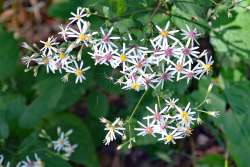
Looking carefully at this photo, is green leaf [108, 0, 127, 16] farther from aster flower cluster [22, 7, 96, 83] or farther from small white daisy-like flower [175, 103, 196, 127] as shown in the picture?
small white daisy-like flower [175, 103, 196, 127]

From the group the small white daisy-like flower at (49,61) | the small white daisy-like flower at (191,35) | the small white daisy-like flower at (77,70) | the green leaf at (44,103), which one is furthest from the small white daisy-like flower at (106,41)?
the green leaf at (44,103)

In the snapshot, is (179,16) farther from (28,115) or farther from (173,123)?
(28,115)

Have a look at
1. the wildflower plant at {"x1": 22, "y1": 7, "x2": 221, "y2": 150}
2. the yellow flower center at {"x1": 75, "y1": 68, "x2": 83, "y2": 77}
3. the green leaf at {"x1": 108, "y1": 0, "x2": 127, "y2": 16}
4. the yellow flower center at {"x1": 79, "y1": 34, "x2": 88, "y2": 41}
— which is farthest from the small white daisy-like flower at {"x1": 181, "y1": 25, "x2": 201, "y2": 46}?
the yellow flower center at {"x1": 75, "y1": 68, "x2": 83, "y2": 77}

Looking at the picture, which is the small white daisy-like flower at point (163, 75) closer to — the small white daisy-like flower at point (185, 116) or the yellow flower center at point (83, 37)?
the small white daisy-like flower at point (185, 116)

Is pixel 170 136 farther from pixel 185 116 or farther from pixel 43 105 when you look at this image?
pixel 43 105

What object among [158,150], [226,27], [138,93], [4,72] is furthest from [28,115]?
[226,27]

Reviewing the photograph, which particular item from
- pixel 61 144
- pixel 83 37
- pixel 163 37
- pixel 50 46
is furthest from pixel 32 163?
pixel 163 37
